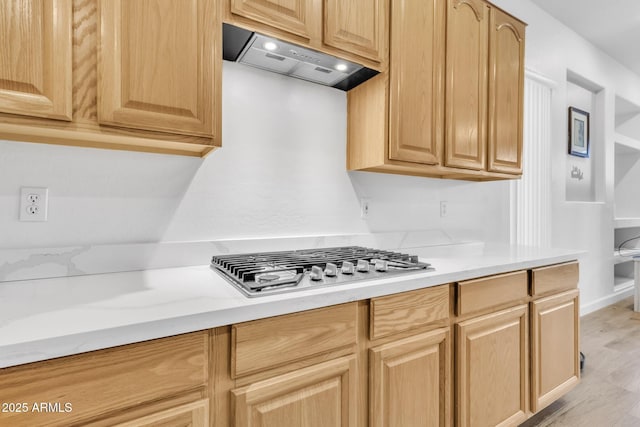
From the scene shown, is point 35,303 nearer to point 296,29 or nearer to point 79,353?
point 79,353

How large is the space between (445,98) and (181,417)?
1810 millimetres

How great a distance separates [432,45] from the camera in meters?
1.73

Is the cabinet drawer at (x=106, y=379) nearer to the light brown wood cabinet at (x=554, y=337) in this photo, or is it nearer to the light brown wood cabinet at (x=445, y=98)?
the light brown wood cabinet at (x=445, y=98)

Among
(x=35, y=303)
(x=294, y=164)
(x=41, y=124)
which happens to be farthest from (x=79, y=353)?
(x=294, y=164)

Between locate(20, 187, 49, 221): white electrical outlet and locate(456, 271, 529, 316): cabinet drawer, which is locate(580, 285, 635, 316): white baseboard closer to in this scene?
locate(456, 271, 529, 316): cabinet drawer

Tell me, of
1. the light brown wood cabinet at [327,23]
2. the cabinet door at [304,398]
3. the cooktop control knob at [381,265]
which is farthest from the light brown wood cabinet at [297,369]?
the light brown wood cabinet at [327,23]

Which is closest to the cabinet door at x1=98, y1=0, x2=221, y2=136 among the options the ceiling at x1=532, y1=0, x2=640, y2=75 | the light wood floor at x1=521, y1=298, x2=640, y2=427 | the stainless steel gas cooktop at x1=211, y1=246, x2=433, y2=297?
the stainless steel gas cooktop at x1=211, y1=246, x2=433, y2=297

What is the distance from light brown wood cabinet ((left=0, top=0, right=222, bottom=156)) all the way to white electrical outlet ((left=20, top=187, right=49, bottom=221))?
6.9 inches

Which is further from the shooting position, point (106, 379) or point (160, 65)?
point (160, 65)

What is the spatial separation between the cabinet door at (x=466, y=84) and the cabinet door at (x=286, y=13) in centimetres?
85

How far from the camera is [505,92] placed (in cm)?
207

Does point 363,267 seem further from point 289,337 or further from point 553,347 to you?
point 553,347

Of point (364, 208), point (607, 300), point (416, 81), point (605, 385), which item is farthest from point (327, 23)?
point (607, 300)

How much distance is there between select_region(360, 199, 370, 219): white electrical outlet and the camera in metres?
1.94
